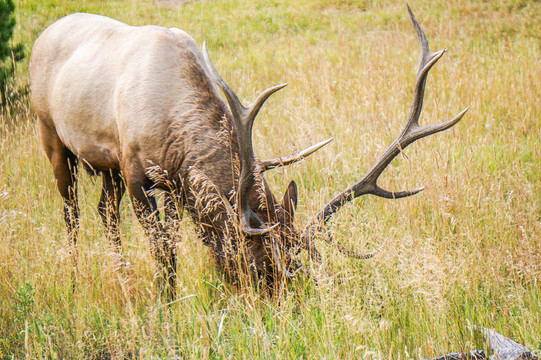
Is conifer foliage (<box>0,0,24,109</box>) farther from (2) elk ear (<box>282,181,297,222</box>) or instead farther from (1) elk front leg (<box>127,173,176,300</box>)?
(2) elk ear (<box>282,181,297,222</box>)

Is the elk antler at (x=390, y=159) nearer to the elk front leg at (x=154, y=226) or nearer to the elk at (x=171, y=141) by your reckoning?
the elk at (x=171, y=141)

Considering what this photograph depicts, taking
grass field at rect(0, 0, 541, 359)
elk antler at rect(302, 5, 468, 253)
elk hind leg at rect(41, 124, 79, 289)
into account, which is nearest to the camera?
grass field at rect(0, 0, 541, 359)

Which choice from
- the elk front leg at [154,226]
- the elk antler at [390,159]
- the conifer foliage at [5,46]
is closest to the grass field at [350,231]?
the elk front leg at [154,226]

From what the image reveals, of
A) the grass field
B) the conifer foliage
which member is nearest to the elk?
the grass field

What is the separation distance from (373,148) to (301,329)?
2740 millimetres

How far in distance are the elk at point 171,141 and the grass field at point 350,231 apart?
0.72 feet

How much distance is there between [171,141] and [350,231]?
1427 mm

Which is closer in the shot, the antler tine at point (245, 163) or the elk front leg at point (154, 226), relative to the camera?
the antler tine at point (245, 163)

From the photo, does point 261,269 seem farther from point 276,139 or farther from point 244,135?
point 276,139

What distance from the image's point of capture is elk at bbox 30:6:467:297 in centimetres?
293

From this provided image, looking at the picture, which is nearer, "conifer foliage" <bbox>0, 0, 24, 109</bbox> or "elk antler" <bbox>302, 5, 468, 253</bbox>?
"elk antler" <bbox>302, 5, 468, 253</bbox>

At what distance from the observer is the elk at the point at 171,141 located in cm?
293

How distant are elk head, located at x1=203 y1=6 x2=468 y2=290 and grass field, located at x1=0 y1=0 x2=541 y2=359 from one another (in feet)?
0.67

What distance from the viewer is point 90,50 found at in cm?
411
